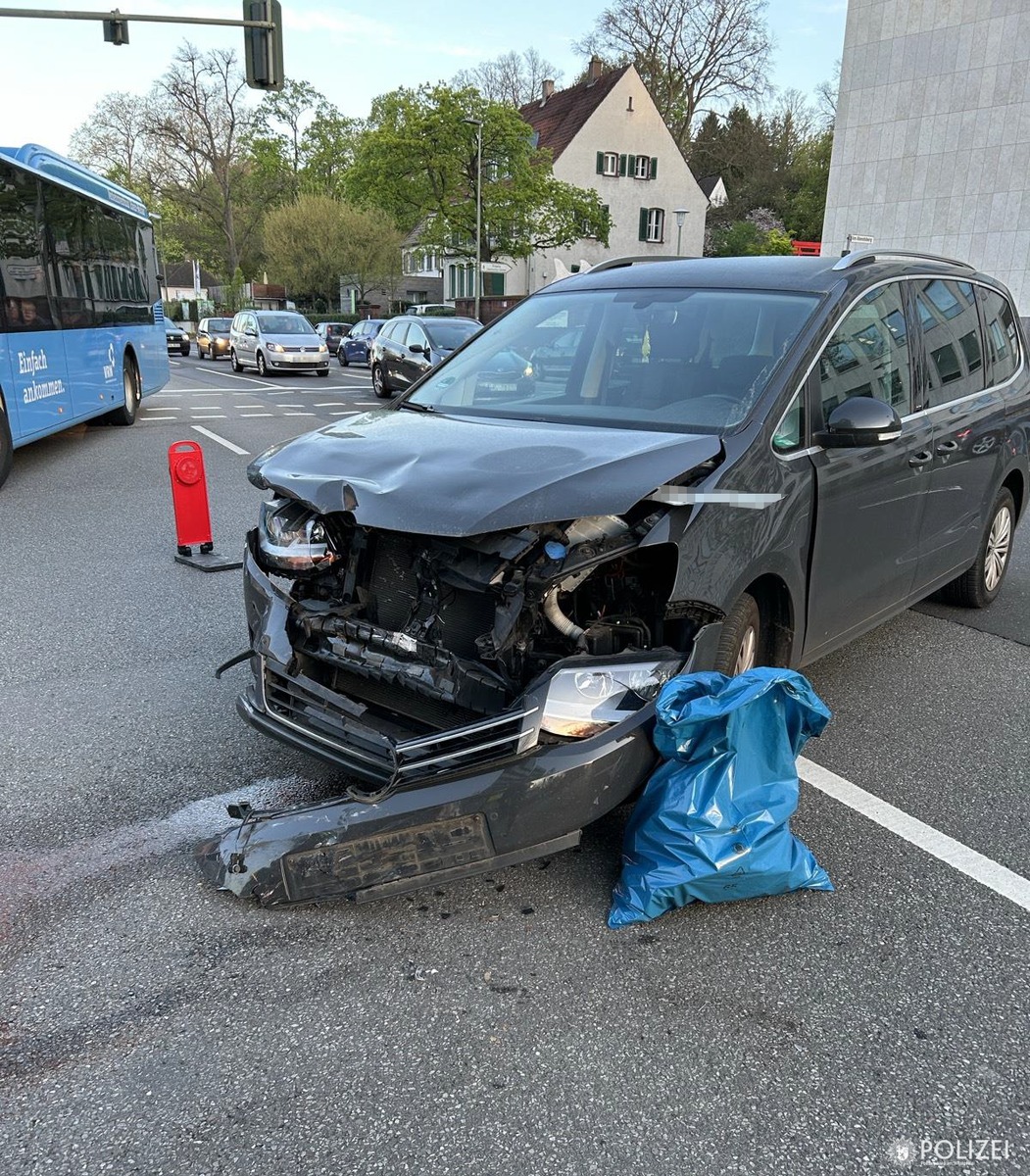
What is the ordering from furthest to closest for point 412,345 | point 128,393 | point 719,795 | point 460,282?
1. point 460,282
2. point 412,345
3. point 128,393
4. point 719,795

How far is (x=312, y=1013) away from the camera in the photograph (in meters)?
2.52

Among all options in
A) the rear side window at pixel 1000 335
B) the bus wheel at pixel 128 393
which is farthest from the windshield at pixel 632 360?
the bus wheel at pixel 128 393

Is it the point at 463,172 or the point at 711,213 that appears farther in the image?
the point at 711,213

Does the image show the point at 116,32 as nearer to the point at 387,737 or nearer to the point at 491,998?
the point at 387,737

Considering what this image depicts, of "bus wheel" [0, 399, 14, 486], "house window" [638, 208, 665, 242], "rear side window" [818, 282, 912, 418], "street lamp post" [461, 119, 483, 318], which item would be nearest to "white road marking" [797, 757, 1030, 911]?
"rear side window" [818, 282, 912, 418]

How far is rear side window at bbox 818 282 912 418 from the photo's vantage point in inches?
149

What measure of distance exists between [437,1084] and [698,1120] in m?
0.61

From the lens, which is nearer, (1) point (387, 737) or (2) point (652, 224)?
(1) point (387, 737)

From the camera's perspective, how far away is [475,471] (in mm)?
3117

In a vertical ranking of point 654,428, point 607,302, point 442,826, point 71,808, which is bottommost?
point 71,808

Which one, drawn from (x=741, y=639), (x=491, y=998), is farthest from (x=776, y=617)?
(x=491, y=998)

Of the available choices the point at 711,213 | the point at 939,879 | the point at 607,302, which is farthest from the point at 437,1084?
the point at 711,213

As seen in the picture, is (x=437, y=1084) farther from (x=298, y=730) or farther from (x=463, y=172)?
(x=463, y=172)

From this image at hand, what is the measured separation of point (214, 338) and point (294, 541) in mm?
35736
